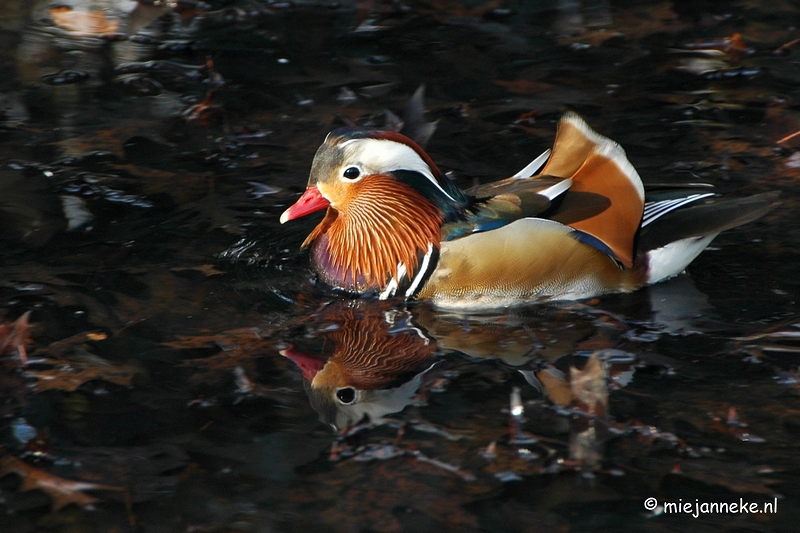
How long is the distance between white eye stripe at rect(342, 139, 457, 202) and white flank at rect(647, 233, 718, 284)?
3.54ft

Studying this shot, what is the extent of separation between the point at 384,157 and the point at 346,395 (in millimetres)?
1379

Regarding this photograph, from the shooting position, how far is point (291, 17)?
356 inches

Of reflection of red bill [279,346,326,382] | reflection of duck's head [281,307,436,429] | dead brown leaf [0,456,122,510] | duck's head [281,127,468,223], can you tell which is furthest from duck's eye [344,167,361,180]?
dead brown leaf [0,456,122,510]

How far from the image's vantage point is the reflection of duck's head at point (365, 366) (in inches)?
167

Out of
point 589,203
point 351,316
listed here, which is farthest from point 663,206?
point 351,316

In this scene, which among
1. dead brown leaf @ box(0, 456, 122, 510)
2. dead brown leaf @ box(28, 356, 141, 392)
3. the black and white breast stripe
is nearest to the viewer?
dead brown leaf @ box(0, 456, 122, 510)

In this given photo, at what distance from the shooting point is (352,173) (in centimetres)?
526

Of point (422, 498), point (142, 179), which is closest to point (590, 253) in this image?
point (422, 498)

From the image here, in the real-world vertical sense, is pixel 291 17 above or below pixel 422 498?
above

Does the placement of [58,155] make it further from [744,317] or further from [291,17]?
[744,317]

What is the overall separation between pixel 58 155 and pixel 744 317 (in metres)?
4.27

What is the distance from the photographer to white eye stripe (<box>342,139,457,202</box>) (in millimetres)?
5129

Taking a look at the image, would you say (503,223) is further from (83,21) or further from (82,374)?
(83,21)

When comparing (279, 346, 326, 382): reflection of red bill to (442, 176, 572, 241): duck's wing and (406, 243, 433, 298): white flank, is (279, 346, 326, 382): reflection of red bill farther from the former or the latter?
(442, 176, 572, 241): duck's wing
